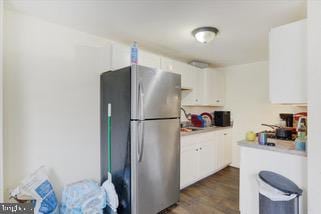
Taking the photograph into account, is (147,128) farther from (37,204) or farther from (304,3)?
(304,3)

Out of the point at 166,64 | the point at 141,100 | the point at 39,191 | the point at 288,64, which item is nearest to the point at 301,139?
the point at 288,64

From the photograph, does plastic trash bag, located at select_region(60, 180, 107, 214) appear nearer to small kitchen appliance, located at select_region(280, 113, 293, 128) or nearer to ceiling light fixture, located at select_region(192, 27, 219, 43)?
ceiling light fixture, located at select_region(192, 27, 219, 43)

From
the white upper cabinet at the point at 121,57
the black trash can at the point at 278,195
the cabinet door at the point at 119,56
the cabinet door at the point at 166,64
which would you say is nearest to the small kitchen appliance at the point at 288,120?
the black trash can at the point at 278,195

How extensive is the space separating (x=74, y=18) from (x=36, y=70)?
2.18 feet

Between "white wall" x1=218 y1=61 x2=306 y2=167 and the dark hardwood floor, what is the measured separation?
978mm

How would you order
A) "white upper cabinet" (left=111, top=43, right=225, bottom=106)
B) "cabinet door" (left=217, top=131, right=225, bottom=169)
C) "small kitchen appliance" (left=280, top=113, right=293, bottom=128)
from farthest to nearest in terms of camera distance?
"cabinet door" (left=217, top=131, right=225, bottom=169), "small kitchen appliance" (left=280, top=113, right=293, bottom=128), "white upper cabinet" (left=111, top=43, right=225, bottom=106)

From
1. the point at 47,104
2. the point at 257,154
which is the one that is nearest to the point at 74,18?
the point at 47,104

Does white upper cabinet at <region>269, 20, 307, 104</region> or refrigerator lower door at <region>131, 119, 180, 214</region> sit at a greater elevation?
white upper cabinet at <region>269, 20, 307, 104</region>

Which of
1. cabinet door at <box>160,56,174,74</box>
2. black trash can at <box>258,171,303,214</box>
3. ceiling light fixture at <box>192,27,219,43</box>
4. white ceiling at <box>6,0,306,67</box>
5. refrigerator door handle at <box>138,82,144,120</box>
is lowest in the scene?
black trash can at <box>258,171,303,214</box>

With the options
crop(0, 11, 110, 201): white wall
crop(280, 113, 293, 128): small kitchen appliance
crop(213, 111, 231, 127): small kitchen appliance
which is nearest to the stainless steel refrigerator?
crop(0, 11, 110, 201): white wall

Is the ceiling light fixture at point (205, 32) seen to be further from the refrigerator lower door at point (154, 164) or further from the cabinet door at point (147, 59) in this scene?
the refrigerator lower door at point (154, 164)

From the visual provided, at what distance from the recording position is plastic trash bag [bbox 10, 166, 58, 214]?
61.6 inches

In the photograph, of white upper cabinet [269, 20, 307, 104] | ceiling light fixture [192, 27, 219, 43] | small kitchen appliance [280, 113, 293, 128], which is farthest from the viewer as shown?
small kitchen appliance [280, 113, 293, 128]

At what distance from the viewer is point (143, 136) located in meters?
1.86
